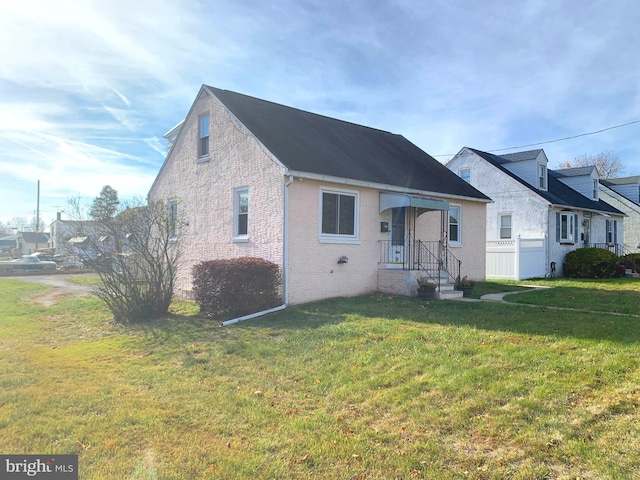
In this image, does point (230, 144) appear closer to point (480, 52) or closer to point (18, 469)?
point (480, 52)

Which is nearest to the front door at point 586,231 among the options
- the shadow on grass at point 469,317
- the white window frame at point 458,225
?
the white window frame at point 458,225

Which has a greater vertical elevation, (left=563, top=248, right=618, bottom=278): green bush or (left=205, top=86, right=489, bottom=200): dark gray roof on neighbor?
(left=205, top=86, right=489, bottom=200): dark gray roof on neighbor

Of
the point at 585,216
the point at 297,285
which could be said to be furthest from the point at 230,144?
the point at 585,216

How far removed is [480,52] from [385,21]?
11.5 ft

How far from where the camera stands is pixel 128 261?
1039 centimetres

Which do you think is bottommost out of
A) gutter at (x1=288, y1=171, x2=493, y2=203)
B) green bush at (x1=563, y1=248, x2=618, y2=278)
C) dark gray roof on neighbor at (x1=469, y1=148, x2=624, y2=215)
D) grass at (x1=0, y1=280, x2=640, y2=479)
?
grass at (x1=0, y1=280, x2=640, y2=479)

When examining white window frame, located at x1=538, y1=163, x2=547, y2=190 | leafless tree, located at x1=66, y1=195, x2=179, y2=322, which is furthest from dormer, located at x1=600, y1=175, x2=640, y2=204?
leafless tree, located at x1=66, y1=195, x2=179, y2=322

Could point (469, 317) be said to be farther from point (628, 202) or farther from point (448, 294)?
point (628, 202)

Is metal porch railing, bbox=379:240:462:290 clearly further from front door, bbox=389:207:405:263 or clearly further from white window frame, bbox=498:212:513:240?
white window frame, bbox=498:212:513:240

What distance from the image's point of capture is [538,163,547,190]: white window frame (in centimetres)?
2280

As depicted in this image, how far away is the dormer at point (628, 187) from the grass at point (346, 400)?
27.5 meters

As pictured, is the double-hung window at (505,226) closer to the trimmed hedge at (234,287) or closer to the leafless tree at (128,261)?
the trimmed hedge at (234,287)

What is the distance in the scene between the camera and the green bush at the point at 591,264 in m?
20.8

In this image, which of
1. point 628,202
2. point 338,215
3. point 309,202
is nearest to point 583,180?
point 628,202
